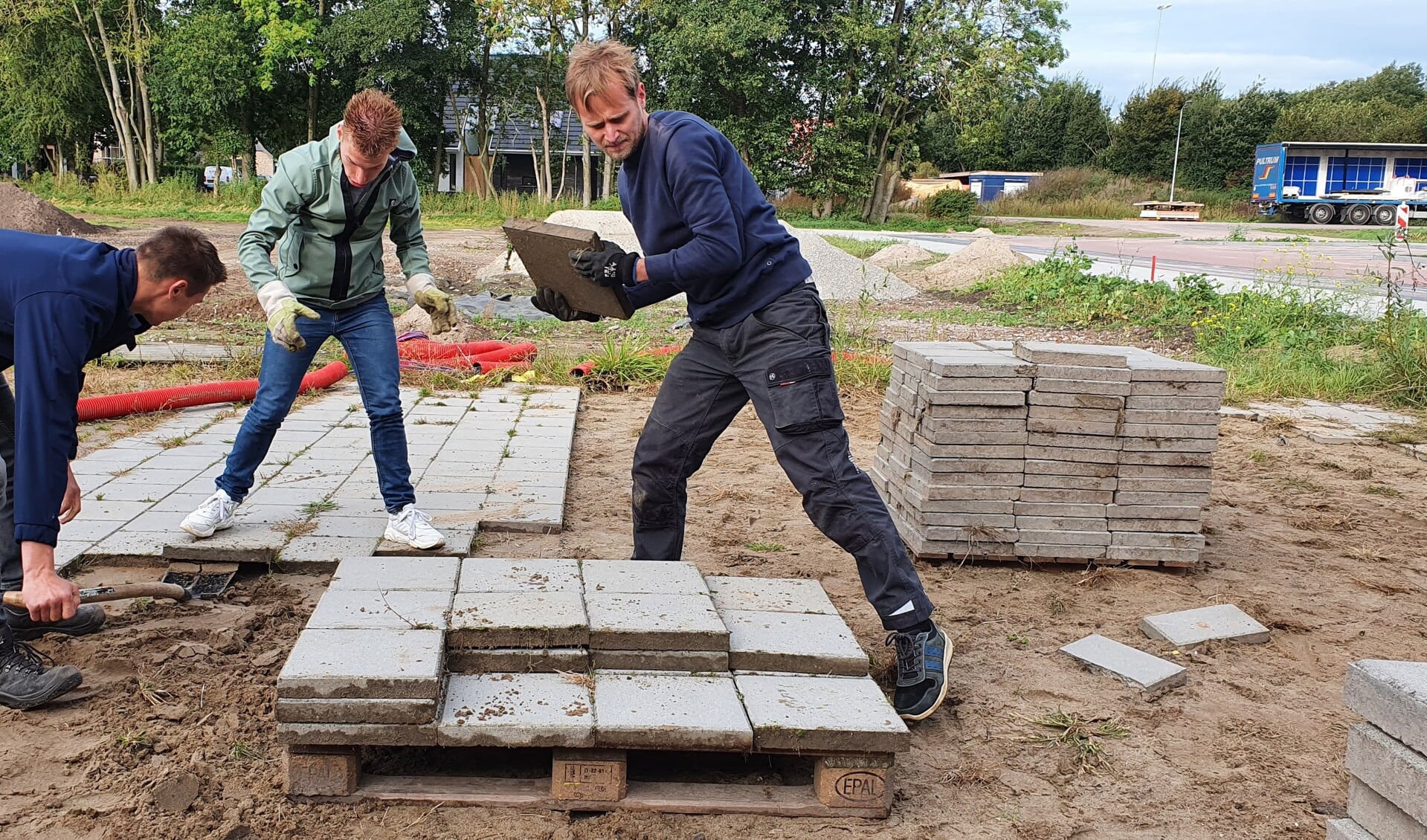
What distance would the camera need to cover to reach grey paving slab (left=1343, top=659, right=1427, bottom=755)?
2.06 meters

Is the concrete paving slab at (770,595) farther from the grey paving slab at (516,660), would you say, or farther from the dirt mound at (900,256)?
the dirt mound at (900,256)

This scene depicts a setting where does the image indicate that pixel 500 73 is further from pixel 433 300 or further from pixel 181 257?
Answer: pixel 181 257

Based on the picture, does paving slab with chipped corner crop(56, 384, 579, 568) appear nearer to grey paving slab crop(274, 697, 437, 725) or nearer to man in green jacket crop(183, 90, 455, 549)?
man in green jacket crop(183, 90, 455, 549)

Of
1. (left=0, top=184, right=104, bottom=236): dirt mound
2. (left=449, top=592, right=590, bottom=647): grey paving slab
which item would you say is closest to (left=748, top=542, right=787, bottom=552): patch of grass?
(left=449, top=592, right=590, bottom=647): grey paving slab

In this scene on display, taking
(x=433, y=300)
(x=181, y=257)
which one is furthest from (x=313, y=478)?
(x=181, y=257)

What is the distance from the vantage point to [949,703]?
3.42m

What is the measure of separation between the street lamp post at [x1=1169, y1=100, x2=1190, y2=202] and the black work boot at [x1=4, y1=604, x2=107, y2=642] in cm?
4627

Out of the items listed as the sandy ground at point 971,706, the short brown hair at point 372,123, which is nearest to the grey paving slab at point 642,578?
the sandy ground at point 971,706

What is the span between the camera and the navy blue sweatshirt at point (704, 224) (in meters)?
3.18

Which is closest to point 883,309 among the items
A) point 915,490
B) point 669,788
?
point 915,490

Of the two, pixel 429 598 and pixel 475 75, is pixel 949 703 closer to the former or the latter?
pixel 429 598

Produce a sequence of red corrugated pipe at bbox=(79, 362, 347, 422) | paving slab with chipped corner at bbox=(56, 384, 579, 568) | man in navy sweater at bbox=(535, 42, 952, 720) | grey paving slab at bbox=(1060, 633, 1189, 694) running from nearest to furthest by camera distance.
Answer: man in navy sweater at bbox=(535, 42, 952, 720)
grey paving slab at bbox=(1060, 633, 1189, 694)
paving slab with chipped corner at bbox=(56, 384, 579, 568)
red corrugated pipe at bbox=(79, 362, 347, 422)

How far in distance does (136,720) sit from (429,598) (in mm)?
872

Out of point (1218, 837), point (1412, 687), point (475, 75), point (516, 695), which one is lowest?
point (1218, 837)
